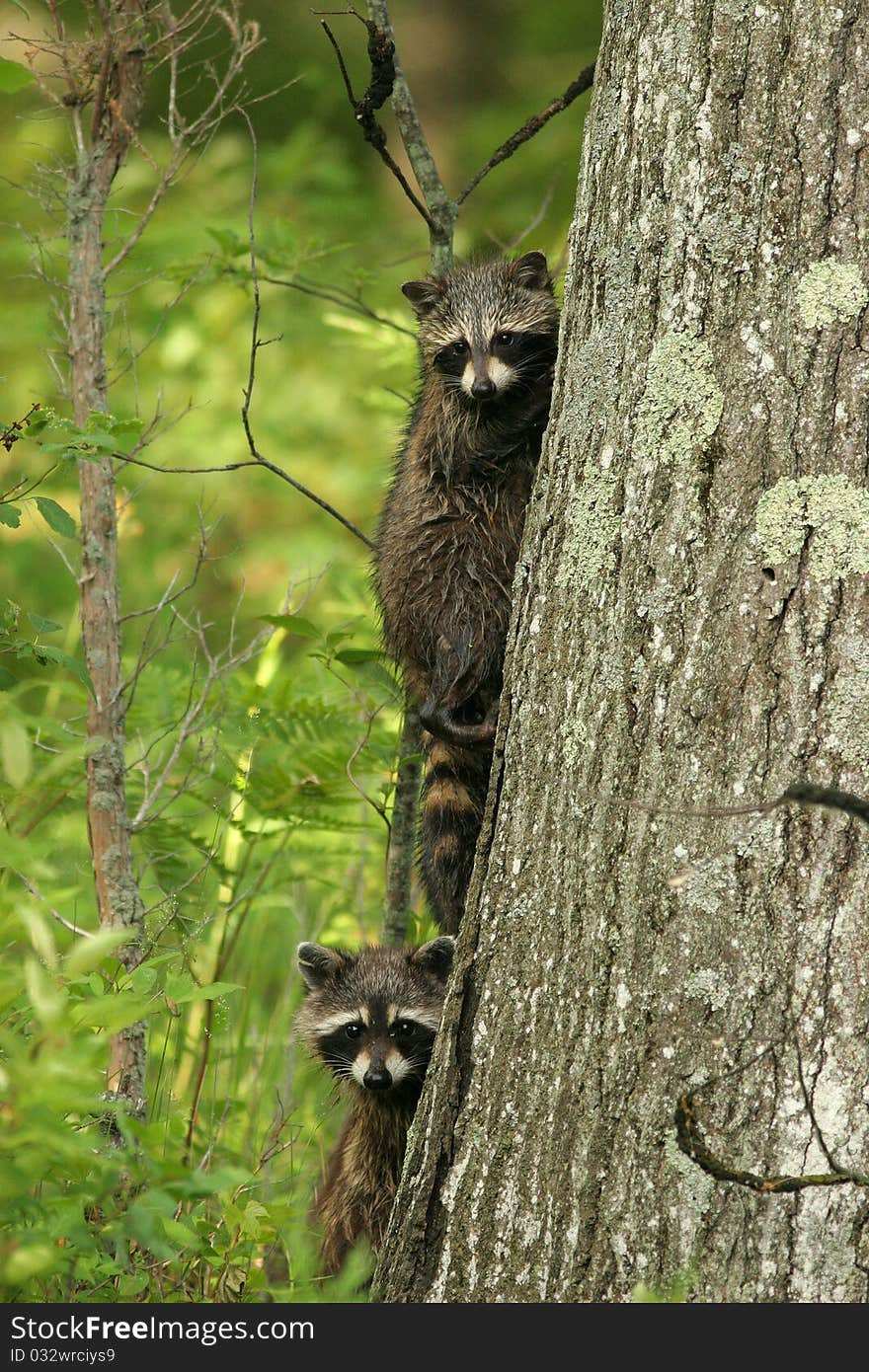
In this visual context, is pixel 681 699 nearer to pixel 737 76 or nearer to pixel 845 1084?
pixel 845 1084

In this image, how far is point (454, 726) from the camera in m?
4.00

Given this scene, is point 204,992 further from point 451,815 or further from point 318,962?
point 318,962

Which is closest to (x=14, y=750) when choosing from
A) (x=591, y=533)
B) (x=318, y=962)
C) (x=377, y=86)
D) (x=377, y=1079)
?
(x=591, y=533)

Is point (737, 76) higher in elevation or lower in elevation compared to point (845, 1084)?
higher

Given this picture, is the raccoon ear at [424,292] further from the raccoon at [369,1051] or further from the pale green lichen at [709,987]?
the pale green lichen at [709,987]

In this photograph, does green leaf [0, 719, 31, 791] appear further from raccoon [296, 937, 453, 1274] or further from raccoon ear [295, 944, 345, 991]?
raccoon ear [295, 944, 345, 991]

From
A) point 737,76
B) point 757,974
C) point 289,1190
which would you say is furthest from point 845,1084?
point 289,1190

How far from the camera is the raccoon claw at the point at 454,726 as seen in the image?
156 inches

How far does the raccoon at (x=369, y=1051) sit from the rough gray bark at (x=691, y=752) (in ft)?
4.43

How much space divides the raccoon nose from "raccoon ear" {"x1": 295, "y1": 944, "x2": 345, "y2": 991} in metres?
0.56

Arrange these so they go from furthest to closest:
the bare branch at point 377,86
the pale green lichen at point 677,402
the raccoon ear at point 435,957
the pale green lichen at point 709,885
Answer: the raccoon ear at point 435,957 → the bare branch at point 377,86 → the pale green lichen at point 677,402 → the pale green lichen at point 709,885

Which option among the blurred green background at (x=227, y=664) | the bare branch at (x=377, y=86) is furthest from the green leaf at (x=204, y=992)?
the bare branch at (x=377, y=86)

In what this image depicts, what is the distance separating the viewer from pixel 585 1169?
8.59 feet
